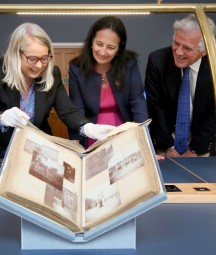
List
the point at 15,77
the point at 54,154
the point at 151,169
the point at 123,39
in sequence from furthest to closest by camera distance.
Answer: the point at 123,39, the point at 15,77, the point at 54,154, the point at 151,169

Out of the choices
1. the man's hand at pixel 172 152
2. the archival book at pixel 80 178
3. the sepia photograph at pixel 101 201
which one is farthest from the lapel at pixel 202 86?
the sepia photograph at pixel 101 201

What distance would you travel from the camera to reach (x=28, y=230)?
767 mm

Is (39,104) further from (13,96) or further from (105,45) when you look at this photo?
(105,45)

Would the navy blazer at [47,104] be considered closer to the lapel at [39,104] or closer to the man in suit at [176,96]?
the lapel at [39,104]

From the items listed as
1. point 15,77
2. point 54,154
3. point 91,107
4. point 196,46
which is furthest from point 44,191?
point 196,46

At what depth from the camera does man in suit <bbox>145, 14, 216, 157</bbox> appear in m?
2.07

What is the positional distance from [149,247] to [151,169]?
15 centimetres

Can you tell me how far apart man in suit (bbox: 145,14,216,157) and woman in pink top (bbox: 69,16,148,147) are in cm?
17

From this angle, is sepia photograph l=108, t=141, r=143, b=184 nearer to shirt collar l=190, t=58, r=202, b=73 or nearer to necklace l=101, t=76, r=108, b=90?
necklace l=101, t=76, r=108, b=90

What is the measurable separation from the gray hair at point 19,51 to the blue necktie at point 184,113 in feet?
2.37

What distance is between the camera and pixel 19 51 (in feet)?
5.47

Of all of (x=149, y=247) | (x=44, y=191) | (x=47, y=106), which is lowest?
(x=149, y=247)

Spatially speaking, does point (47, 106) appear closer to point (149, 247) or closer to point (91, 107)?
point (91, 107)

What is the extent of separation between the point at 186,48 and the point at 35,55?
0.78m
